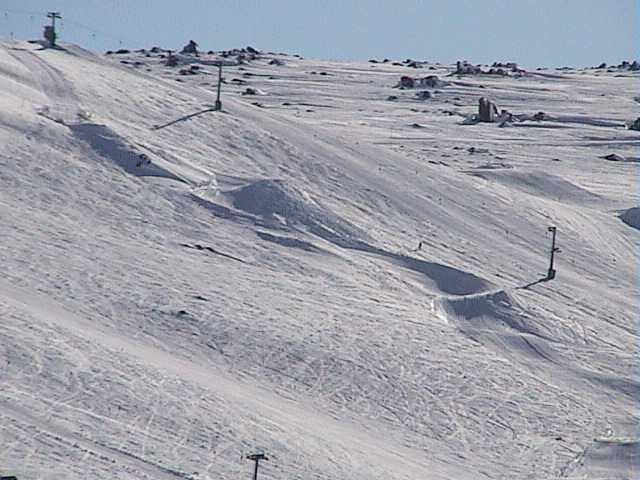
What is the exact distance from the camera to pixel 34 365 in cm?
1545

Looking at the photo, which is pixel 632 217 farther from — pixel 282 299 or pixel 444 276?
pixel 282 299

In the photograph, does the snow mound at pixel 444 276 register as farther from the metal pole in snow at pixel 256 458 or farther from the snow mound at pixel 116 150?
the metal pole in snow at pixel 256 458

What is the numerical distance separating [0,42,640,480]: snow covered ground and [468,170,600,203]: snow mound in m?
0.09

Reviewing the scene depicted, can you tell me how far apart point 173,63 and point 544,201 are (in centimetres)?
3291

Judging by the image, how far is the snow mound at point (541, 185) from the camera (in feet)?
101

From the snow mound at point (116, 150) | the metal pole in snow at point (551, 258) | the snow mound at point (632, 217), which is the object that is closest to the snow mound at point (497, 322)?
the metal pole in snow at point (551, 258)

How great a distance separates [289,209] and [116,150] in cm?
306

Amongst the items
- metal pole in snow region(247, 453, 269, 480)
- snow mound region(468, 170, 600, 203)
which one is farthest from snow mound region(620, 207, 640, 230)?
metal pole in snow region(247, 453, 269, 480)

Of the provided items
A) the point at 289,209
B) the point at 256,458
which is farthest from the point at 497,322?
the point at 256,458

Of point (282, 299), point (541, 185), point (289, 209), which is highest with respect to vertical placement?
point (541, 185)

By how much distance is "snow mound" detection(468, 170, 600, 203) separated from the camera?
101 ft

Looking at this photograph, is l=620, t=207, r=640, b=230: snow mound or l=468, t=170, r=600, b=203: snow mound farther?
l=468, t=170, r=600, b=203: snow mound

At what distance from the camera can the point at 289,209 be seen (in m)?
23.9

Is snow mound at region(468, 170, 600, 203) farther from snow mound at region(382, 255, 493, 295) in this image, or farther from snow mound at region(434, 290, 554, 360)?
snow mound at region(434, 290, 554, 360)
